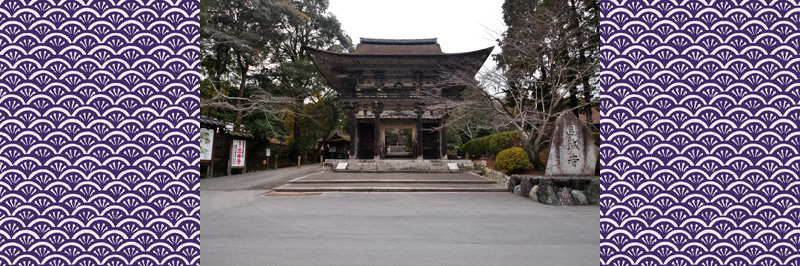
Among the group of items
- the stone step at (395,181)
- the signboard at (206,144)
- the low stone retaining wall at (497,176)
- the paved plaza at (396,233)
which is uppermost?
the signboard at (206,144)

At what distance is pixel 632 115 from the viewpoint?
1277mm

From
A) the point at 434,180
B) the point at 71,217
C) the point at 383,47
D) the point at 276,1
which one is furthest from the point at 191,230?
the point at 276,1

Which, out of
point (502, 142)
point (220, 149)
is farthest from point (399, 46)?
point (220, 149)

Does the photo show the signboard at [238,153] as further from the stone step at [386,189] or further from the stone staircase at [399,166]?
the stone step at [386,189]

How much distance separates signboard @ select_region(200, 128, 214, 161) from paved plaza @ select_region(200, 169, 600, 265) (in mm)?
5542

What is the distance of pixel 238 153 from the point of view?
11.4m

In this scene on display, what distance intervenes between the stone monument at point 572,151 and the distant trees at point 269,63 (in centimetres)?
720

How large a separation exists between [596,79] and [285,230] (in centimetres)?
971

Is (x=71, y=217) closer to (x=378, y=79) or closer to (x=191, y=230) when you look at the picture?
(x=191, y=230)

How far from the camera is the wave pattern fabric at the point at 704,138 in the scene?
1.18m

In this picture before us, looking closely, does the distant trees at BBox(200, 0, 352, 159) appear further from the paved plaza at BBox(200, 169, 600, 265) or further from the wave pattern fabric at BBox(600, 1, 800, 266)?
the wave pattern fabric at BBox(600, 1, 800, 266)

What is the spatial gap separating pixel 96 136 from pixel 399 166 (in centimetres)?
901

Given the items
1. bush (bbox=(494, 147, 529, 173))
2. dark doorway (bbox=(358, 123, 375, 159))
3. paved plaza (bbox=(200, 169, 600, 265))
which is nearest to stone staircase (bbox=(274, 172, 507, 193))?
bush (bbox=(494, 147, 529, 173))

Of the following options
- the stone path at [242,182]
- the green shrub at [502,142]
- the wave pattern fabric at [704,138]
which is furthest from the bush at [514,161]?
the wave pattern fabric at [704,138]
